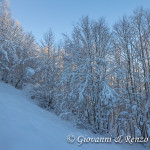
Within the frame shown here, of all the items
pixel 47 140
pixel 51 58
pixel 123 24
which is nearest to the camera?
pixel 47 140

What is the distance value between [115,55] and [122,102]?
402cm

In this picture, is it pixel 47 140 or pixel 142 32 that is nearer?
pixel 47 140

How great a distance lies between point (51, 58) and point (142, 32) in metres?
9.63

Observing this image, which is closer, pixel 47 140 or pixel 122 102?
pixel 47 140

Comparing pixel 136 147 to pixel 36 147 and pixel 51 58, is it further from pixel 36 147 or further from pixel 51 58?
pixel 51 58

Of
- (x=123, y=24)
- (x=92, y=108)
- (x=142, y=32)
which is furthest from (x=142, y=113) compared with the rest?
(x=123, y=24)

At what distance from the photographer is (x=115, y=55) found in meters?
8.09

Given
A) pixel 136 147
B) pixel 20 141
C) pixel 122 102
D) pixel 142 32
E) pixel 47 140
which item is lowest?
pixel 136 147

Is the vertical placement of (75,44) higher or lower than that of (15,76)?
higher

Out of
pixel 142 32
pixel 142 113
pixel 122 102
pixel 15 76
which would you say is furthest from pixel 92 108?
pixel 15 76

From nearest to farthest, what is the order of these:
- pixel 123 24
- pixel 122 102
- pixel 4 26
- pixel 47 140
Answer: pixel 47 140
pixel 122 102
pixel 123 24
pixel 4 26

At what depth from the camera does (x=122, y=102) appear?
5898mm

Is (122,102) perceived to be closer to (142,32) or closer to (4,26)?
(142,32)

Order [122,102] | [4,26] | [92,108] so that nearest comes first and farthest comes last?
[122,102], [92,108], [4,26]
